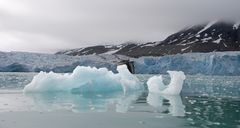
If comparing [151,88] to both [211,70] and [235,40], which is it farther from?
[235,40]

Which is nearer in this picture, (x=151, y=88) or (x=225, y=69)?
(x=151, y=88)

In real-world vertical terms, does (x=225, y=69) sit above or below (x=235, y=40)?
below

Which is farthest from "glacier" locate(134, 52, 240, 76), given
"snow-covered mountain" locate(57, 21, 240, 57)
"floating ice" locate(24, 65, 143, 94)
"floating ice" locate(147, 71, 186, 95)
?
"snow-covered mountain" locate(57, 21, 240, 57)

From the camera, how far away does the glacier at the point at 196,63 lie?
5391 cm

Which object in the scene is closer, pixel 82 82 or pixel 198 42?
pixel 82 82

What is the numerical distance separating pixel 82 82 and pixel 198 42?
387ft

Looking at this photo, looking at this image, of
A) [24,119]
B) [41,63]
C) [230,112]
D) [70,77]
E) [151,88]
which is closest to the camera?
[24,119]

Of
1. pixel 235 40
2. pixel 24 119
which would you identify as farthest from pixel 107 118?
pixel 235 40

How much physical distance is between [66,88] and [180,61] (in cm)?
4217

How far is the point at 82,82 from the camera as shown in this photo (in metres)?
18.4

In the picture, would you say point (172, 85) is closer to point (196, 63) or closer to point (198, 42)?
point (196, 63)

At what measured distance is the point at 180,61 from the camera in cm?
5884

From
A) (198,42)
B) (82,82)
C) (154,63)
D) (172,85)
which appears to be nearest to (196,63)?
(154,63)

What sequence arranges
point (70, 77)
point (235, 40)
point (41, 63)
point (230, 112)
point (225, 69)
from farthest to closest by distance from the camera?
point (235, 40), point (41, 63), point (225, 69), point (70, 77), point (230, 112)
